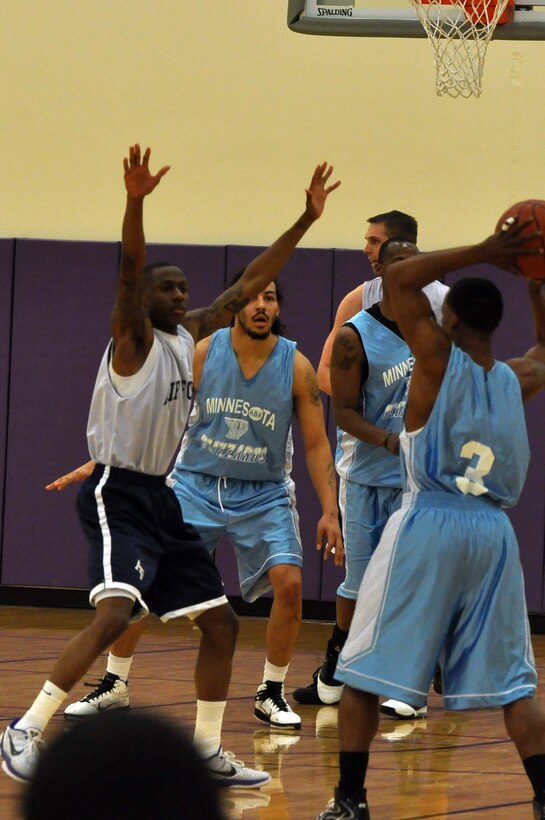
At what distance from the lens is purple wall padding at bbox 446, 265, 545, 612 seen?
8.57 meters

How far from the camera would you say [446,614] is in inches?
143

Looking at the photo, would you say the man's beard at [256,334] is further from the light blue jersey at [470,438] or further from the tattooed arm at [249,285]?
the light blue jersey at [470,438]

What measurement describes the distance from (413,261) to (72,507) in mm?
5749

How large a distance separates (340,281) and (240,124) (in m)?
1.35

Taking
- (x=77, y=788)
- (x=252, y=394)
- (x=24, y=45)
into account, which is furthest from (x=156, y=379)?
(x=24, y=45)

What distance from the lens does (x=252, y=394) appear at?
5.71 meters

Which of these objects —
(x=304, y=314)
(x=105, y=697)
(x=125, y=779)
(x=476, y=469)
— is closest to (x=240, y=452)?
(x=105, y=697)

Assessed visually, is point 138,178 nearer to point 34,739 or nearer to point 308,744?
point 34,739

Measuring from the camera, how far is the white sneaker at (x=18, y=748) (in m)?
3.89

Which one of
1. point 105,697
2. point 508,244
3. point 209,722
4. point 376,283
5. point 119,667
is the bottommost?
point 105,697

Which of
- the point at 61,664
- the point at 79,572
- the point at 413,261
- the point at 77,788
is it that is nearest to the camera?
the point at 77,788

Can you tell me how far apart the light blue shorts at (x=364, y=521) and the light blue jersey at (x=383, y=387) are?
0.06 metres

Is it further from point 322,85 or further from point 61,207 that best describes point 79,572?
point 322,85

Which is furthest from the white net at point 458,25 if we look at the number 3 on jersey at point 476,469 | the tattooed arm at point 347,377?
the number 3 on jersey at point 476,469
